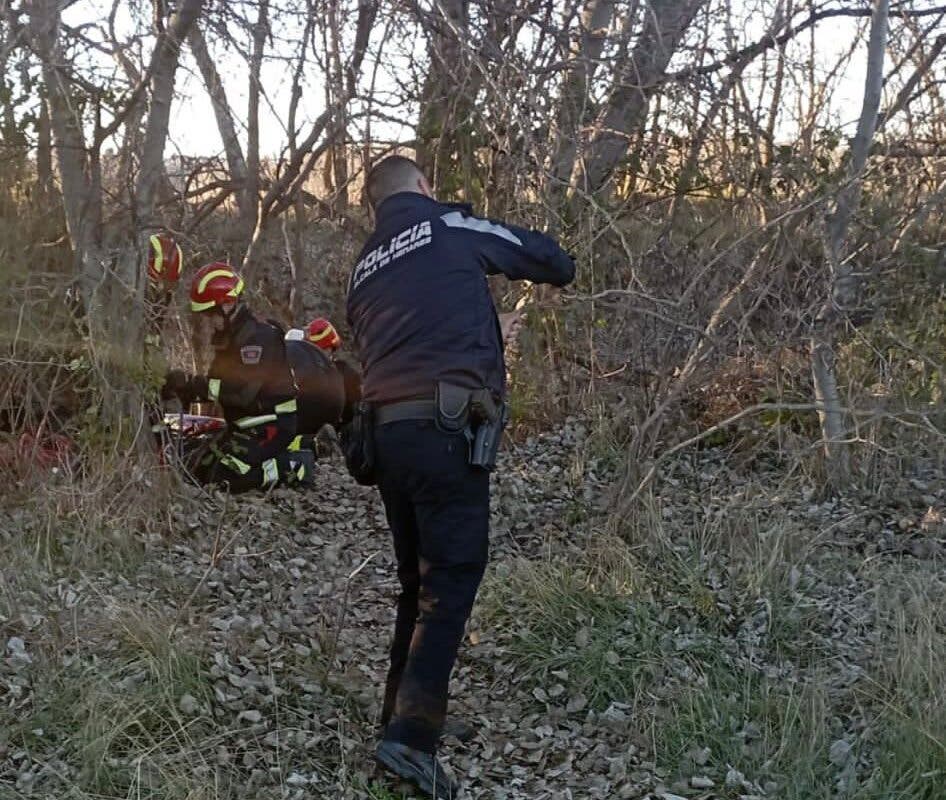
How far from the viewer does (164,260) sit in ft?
22.5

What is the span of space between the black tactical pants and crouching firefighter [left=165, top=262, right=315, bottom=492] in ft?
9.92

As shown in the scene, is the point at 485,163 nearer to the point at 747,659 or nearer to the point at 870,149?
the point at 870,149

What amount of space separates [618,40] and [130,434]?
3506 millimetres

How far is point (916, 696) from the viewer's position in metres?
4.04

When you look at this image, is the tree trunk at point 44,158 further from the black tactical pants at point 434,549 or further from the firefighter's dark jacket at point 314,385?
the black tactical pants at point 434,549

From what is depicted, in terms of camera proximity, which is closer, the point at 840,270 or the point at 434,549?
the point at 434,549

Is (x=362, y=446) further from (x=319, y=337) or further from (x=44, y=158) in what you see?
(x=319, y=337)

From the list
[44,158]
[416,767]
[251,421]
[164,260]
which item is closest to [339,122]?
[164,260]

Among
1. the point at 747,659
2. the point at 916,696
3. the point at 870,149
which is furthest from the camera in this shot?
the point at 870,149

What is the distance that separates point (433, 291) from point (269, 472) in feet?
10.7

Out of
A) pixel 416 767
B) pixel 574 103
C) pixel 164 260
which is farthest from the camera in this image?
pixel 164 260

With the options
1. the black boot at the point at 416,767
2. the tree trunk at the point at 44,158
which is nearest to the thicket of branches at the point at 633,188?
the tree trunk at the point at 44,158

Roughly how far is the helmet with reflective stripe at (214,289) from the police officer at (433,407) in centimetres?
290

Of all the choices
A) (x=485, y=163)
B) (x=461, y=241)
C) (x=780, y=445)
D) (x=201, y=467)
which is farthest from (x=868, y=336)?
(x=201, y=467)
